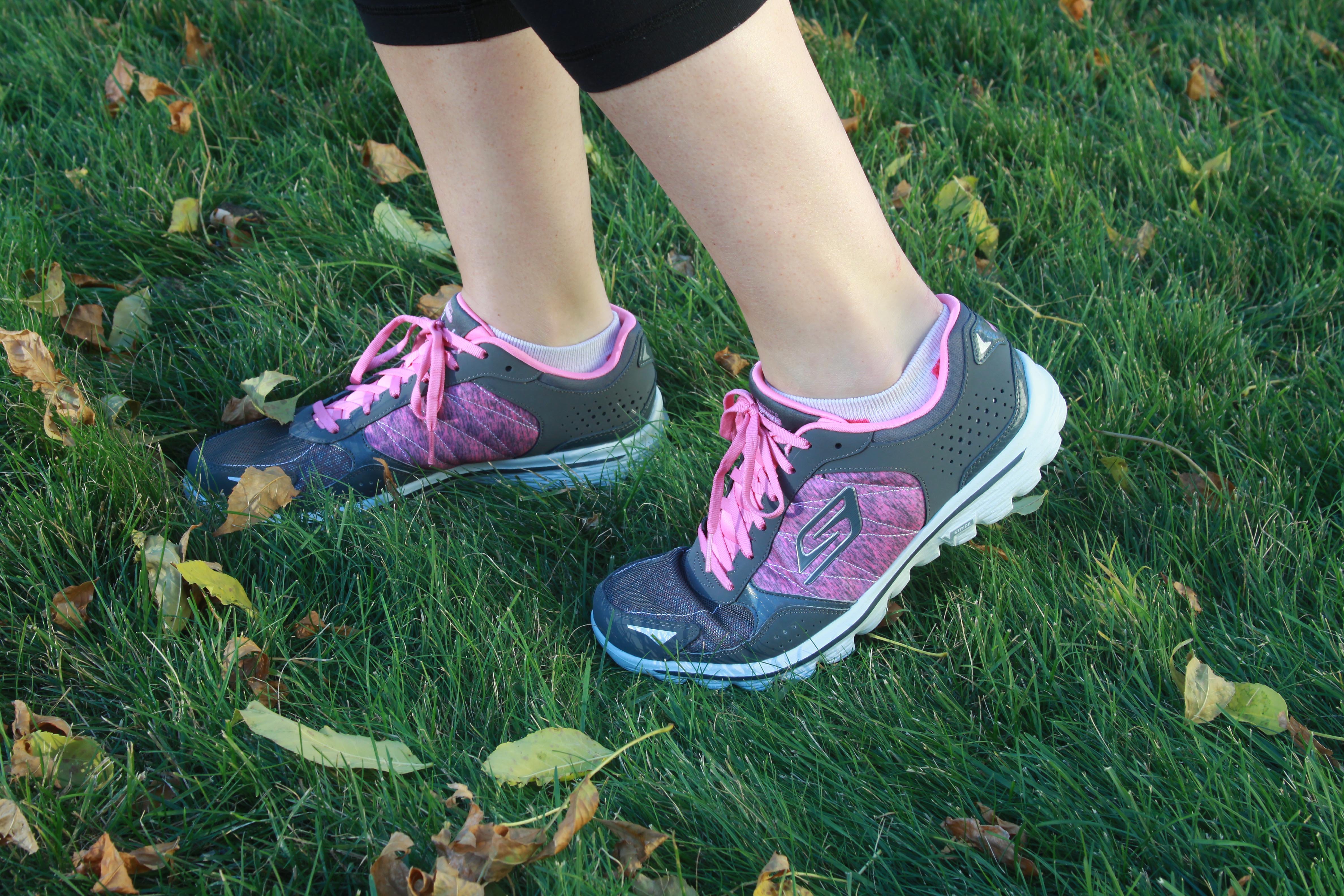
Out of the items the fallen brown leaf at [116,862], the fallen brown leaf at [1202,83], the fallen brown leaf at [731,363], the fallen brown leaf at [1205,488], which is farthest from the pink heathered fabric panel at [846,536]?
the fallen brown leaf at [1202,83]

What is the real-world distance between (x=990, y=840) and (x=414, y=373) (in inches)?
46.3

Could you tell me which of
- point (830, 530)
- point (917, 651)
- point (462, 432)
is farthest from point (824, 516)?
point (462, 432)

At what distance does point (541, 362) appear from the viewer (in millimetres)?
1673

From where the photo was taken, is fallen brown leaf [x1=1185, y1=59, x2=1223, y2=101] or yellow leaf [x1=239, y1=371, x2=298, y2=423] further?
→ fallen brown leaf [x1=1185, y1=59, x2=1223, y2=101]

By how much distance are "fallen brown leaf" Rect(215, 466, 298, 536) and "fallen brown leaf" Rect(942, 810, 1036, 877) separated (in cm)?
115

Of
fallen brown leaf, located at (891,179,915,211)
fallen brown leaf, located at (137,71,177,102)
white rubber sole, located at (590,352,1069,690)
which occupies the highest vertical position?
fallen brown leaf, located at (137,71,177,102)

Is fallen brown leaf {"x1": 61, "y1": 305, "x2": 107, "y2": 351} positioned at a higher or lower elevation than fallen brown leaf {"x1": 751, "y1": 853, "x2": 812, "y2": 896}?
higher

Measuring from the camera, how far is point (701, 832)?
45.6 inches

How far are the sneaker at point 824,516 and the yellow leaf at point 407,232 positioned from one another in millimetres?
1081

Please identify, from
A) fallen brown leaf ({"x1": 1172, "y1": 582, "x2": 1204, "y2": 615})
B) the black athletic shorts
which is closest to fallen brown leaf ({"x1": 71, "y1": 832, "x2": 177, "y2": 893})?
the black athletic shorts

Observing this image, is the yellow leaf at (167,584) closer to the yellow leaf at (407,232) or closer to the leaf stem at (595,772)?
the leaf stem at (595,772)

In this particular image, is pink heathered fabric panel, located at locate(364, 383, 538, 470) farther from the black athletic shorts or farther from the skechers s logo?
the black athletic shorts

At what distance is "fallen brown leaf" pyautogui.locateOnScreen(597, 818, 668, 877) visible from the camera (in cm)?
111

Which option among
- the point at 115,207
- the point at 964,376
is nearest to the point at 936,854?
the point at 964,376
